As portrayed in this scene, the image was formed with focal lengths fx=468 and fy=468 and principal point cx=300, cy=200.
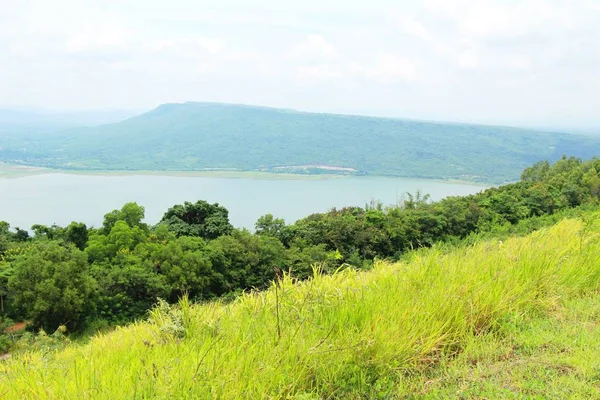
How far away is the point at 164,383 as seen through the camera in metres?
1.59

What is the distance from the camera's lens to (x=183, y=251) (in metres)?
17.4

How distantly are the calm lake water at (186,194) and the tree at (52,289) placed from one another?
48.8m

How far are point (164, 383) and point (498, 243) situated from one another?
2762 millimetres

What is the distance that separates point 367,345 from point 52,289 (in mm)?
14294

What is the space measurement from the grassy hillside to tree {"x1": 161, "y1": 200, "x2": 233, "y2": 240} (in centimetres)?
2099

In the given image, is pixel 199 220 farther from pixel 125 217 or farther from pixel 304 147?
pixel 304 147

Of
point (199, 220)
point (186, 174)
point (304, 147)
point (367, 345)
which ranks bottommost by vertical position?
point (186, 174)

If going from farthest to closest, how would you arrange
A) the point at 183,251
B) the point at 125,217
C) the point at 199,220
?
1. the point at 199,220
2. the point at 125,217
3. the point at 183,251

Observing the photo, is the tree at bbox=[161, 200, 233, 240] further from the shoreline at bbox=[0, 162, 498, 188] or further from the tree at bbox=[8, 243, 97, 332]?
the shoreline at bbox=[0, 162, 498, 188]

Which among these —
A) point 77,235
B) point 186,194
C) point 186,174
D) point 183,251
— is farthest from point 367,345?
point 186,174

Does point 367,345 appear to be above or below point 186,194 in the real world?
above

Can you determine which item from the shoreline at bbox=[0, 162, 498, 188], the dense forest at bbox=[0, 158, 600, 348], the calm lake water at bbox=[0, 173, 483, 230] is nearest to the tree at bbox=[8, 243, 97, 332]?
the dense forest at bbox=[0, 158, 600, 348]

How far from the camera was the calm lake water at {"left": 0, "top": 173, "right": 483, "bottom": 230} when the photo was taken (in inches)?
2872

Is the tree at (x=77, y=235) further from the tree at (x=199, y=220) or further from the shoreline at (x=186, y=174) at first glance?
the shoreline at (x=186, y=174)
